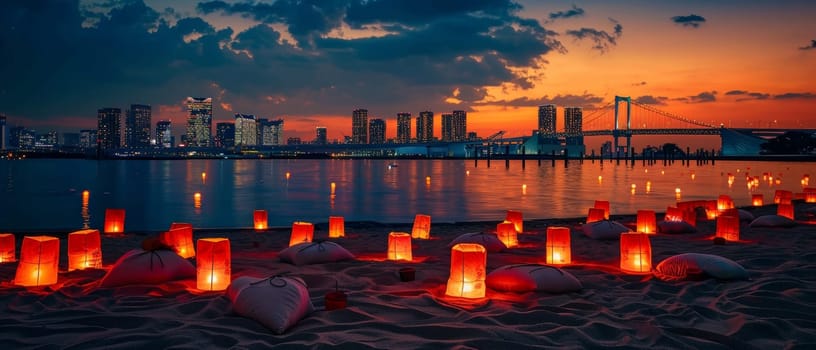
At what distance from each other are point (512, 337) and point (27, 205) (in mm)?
30675

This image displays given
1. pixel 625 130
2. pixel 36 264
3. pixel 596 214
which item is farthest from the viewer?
pixel 625 130

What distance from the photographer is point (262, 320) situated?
16.9 ft

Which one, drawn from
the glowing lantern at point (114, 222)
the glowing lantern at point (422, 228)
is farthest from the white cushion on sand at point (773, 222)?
the glowing lantern at point (114, 222)

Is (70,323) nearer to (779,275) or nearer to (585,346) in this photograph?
(585,346)

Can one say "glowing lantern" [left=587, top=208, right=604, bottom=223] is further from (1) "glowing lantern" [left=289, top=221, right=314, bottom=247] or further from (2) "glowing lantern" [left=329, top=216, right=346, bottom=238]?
(1) "glowing lantern" [left=289, top=221, right=314, bottom=247]

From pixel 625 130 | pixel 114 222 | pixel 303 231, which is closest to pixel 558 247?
pixel 303 231

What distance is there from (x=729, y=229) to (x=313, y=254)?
8.13 m

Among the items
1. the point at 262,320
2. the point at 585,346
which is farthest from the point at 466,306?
the point at 262,320

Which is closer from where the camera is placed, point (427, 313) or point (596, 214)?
point (427, 313)

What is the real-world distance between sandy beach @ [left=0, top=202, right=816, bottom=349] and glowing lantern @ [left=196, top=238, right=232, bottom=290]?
149mm

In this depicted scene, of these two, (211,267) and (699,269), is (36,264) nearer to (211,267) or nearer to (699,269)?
(211,267)

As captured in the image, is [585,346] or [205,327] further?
[205,327]

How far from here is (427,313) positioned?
Result: 18.9 ft

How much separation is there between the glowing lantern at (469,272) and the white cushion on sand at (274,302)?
1.69 m
